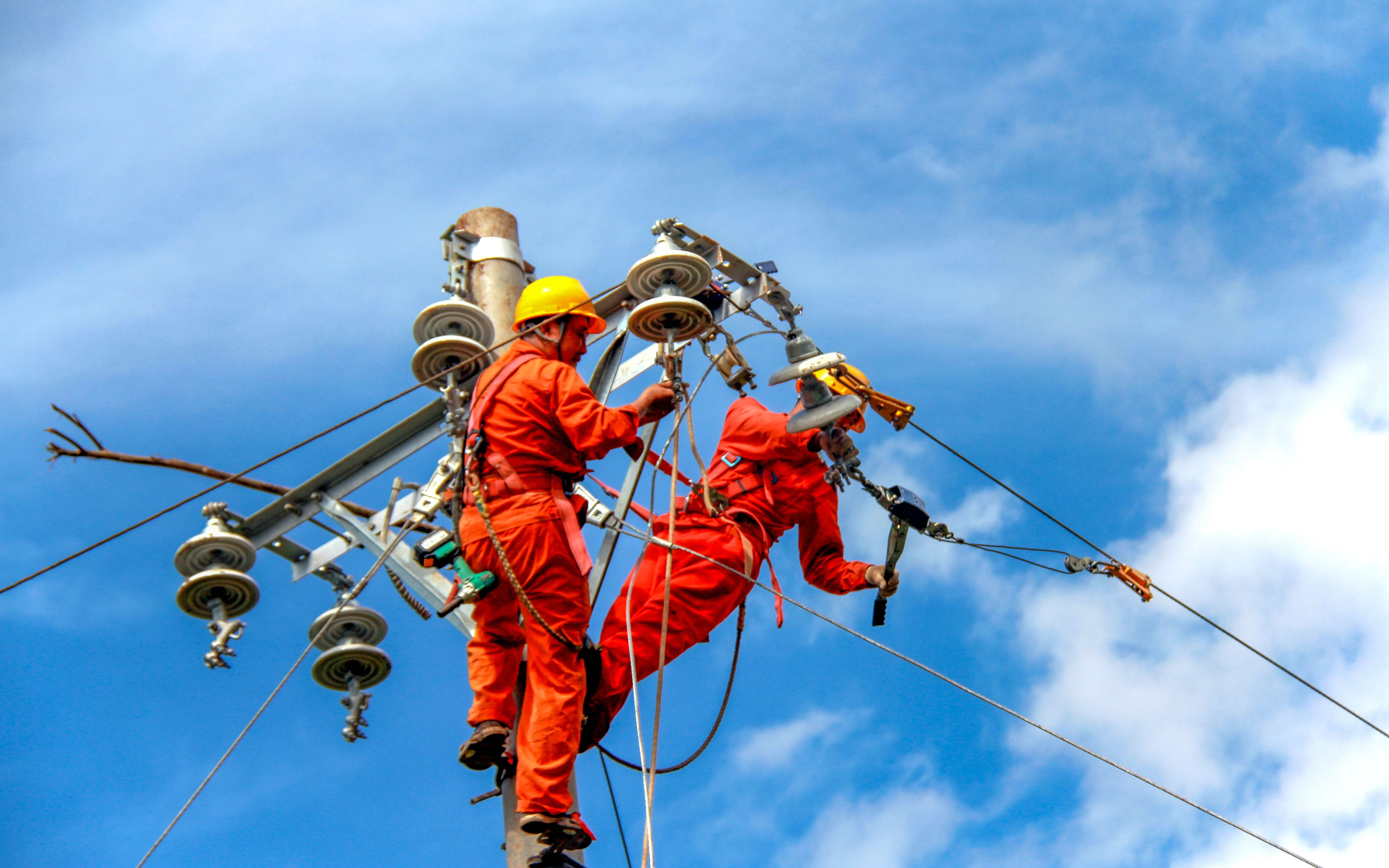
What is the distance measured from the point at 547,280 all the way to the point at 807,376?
49.2 inches

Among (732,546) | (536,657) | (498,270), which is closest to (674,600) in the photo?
(732,546)

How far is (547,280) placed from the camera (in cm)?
596

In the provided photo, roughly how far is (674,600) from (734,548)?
0.45 metres

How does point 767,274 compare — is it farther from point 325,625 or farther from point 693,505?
point 325,625

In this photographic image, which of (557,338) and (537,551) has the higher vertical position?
(557,338)

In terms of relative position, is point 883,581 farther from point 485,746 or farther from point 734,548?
point 485,746

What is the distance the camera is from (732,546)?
20.7ft

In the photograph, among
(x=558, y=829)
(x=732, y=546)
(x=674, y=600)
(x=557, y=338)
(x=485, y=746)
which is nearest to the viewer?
(x=558, y=829)

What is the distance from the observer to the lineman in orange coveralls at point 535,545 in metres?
5.22

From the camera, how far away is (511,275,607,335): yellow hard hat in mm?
5863

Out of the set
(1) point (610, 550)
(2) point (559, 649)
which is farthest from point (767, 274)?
(2) point (559, 649)

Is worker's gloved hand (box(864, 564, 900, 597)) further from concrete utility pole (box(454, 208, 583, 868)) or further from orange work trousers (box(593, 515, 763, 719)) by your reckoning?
concrete utility pole (box(454, 208, 583, 868))

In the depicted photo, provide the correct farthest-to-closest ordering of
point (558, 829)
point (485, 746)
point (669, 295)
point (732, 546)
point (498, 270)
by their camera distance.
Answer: point (498, 270) → point (732, 546) → point (669, 295) → point (485, 746) → point (558, 829)

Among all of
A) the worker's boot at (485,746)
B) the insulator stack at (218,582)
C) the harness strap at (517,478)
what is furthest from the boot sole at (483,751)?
the insulator stack at (218,582)
